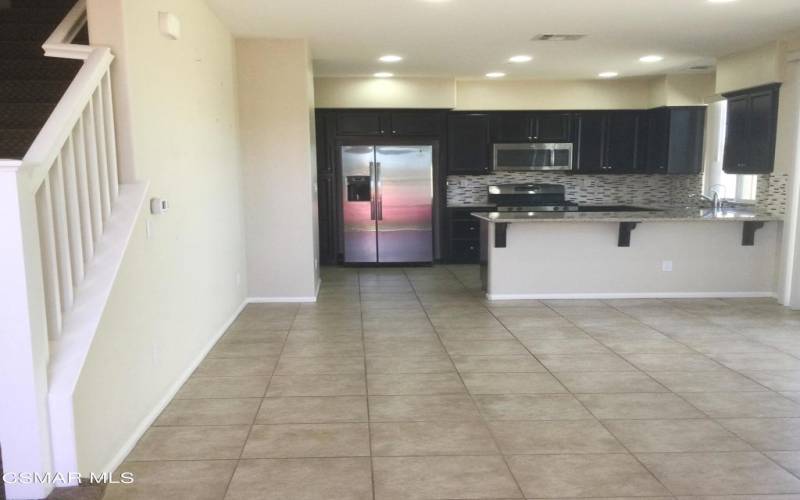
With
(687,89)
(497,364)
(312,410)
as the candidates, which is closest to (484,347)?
(497,364)

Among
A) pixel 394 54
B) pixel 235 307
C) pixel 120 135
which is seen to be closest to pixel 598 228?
pixel 394 54

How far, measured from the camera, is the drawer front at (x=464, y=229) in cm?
827

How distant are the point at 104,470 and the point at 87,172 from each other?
1.31m

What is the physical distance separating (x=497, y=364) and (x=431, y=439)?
1.24 m

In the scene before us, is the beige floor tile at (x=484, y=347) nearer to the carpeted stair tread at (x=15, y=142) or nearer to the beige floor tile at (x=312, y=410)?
the beige floor tile at (x=312, y=410)

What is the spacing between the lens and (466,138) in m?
8.23

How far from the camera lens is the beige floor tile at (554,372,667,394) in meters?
3.51

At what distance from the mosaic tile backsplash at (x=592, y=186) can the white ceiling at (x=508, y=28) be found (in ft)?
6.38

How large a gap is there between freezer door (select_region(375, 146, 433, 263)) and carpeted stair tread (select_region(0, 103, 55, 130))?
4710 mm

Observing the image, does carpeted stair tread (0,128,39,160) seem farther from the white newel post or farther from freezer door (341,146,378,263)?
freezer door (341,146,378,263)

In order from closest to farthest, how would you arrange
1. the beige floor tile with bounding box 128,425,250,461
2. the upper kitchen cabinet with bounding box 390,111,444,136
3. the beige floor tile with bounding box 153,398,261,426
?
1. the beige floor tile with bounding box 128,425,250,461
2. the beige floor tile with bounding box 153,398,261,426
3. the upper kitchen cabinet with bounding box 390,111,444,136

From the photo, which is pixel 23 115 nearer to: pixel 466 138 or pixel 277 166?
pixel 277 166

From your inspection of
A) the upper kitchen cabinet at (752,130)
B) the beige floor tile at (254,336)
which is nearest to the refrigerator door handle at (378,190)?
the beige floor tile at (254,336)

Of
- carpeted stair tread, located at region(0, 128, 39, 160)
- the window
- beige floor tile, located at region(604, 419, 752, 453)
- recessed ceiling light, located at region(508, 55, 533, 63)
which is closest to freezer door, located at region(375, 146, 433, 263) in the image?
recessed ceiling light, located at region(508, 55, 533, 63)
